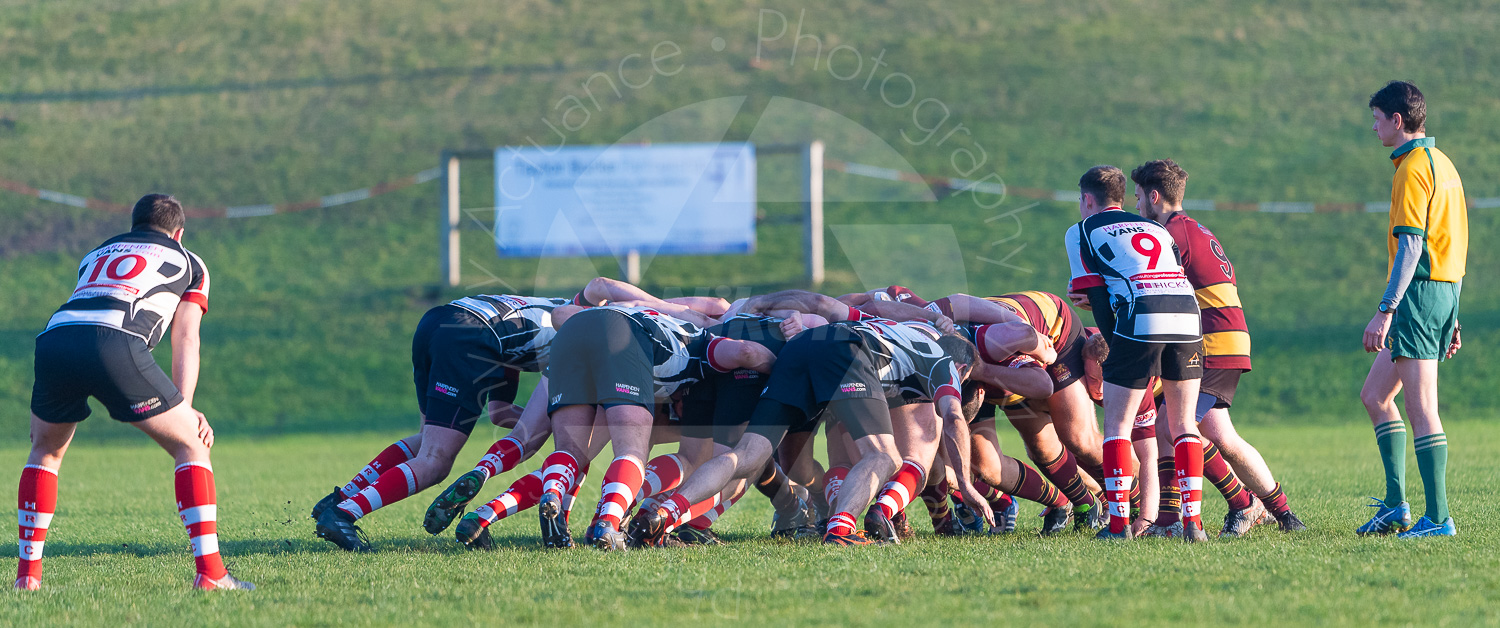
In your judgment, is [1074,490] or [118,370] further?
[1074,490]

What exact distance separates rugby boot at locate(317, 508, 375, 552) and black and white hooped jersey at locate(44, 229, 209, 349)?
1582 millimetres

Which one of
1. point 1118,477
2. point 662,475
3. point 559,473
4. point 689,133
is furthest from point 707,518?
point 689,133

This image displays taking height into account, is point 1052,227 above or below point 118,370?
above

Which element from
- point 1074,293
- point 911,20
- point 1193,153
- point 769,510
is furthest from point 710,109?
point 1074,293

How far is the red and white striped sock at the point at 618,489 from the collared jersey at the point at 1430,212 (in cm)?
394

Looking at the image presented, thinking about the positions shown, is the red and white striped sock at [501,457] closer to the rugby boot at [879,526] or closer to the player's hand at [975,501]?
the rugby boot at [879,526]

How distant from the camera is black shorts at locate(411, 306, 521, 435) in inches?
281

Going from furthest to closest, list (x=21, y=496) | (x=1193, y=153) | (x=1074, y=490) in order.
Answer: (x=1193, y=153), (x=1074, y=490), (x=21, y=496)

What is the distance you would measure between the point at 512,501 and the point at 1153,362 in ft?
11.1

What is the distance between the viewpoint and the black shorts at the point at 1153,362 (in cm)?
620

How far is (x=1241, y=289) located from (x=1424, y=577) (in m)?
15.7

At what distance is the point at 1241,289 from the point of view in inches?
776

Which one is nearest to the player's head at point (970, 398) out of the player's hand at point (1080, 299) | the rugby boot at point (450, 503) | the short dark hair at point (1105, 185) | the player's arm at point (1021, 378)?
the player's arm at point (1021, 378)

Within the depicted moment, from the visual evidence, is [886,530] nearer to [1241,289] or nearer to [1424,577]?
[1424,577]
